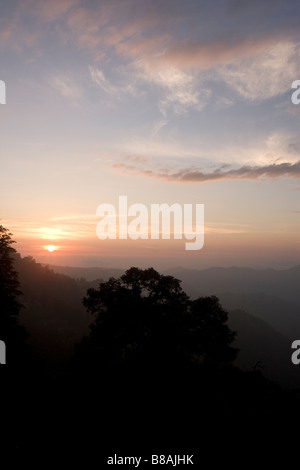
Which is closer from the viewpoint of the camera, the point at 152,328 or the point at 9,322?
the point at 9,322

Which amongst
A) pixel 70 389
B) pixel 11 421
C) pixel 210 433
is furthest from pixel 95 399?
pixel 210 433

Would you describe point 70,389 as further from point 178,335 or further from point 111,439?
point 178,335

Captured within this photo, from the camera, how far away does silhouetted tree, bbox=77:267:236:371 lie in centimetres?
2620

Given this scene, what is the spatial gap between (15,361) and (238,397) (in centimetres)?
1985

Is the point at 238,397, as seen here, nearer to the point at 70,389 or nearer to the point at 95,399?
the point at 95,399

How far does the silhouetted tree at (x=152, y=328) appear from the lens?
2620 cm

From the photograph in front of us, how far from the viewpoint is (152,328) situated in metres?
27.9

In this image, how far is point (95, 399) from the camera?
20953mm

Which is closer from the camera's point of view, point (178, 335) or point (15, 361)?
point (15, 361)

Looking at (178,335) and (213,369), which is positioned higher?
(178,335)

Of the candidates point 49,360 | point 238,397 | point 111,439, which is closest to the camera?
point 111,439
